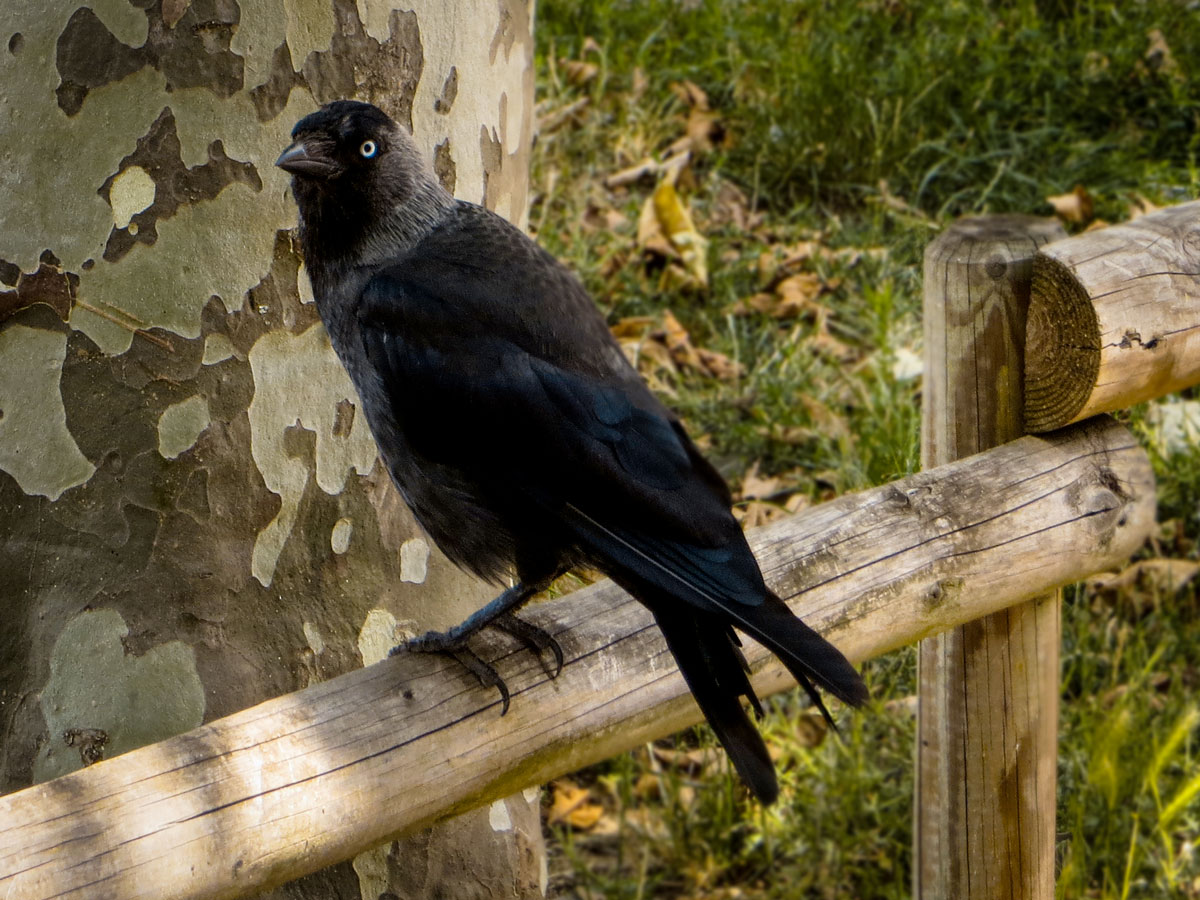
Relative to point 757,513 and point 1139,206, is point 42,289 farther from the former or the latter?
point 1139,206

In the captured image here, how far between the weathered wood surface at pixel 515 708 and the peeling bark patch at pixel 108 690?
1.30 ft

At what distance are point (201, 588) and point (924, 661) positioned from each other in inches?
53.7

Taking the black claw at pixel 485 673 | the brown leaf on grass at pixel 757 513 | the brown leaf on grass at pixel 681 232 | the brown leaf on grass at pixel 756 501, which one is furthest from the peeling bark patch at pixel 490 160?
the brown leaf on grass at pixel 681 232

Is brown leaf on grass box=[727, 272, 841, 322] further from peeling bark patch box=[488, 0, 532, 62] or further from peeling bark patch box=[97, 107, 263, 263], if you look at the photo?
peeling bark patch box=[97, 107, 263, 263]

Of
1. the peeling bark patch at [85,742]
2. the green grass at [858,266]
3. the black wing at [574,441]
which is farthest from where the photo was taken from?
the green grass at [858,266]

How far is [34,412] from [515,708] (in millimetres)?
835

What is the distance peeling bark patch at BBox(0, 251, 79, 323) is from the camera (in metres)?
1.98

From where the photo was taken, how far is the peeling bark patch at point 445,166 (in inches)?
90.3

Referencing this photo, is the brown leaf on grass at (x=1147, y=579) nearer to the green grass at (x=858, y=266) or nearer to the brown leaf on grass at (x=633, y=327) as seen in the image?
the green grass at (x=858, y=266)

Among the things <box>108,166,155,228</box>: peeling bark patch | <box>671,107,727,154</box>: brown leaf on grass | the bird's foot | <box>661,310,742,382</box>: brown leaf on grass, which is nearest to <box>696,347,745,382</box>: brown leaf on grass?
<box>661,310,742,382</box>: brown leaf on grass

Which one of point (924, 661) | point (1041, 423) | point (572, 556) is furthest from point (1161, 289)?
point (572, 556)

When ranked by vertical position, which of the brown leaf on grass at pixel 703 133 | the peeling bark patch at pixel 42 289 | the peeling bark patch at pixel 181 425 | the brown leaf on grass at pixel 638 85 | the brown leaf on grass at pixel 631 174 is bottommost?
the brown leaf on grass at pixel 631 174

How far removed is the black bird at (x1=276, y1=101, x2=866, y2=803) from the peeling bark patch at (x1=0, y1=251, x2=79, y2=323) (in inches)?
13.8

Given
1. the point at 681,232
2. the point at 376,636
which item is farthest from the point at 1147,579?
the point at 376,636
